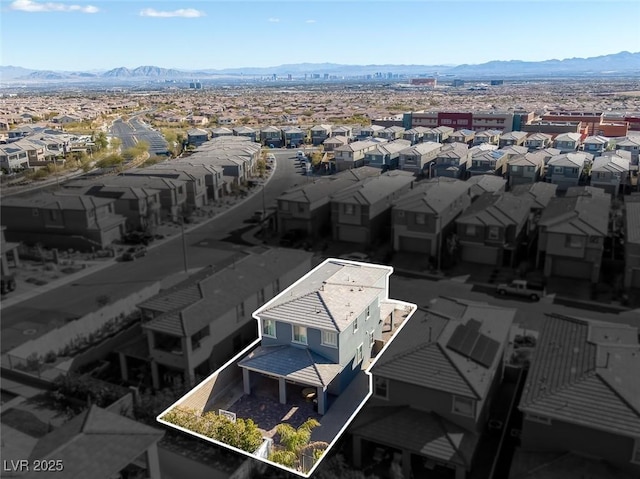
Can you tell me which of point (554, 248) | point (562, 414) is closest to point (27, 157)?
point (554, 248)

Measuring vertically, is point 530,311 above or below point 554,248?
below

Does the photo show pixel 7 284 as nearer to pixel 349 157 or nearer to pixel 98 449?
pixel 98 449

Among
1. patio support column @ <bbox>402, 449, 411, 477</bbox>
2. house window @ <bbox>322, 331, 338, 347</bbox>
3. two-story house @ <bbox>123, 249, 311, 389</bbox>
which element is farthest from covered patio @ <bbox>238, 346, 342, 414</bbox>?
two-story house @ <bbox>123, 249, 311, 389</bbox>

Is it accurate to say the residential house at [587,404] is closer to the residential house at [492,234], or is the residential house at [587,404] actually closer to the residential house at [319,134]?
the residential house at [492,234]

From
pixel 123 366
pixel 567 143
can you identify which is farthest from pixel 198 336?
pixel 567 143

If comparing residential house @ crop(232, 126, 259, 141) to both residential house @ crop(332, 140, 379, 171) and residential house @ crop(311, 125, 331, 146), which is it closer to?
residential house @ crop(311, 125, 331, 146)

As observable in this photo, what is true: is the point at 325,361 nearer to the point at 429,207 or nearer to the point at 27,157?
the point at 429,207
